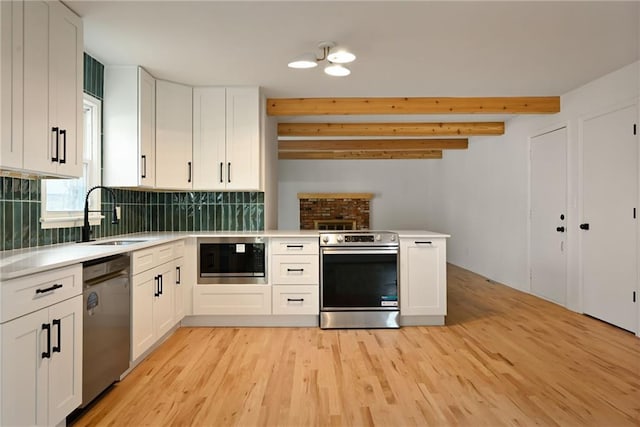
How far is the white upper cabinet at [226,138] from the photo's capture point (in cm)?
398

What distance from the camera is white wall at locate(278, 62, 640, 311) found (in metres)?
4.22

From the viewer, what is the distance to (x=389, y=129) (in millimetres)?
5832

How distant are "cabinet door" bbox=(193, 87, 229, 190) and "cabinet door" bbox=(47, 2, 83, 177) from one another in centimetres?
148

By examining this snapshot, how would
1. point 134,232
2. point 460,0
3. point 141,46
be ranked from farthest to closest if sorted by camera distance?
point 134,232, point 141,46, point 460,0

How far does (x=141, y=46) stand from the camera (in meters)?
3.01

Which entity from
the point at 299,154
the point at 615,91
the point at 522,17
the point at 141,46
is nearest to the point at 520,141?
the point at 615,91

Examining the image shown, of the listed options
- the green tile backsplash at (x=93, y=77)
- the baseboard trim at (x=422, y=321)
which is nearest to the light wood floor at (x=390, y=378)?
the baseboard trim at (x=422, y=321)

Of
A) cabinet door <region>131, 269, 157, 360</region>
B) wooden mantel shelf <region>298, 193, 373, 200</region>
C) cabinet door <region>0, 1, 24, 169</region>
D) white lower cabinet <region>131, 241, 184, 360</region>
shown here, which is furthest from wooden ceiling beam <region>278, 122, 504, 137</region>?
A: cabinet door <region>0, 1, 24, 169</region>

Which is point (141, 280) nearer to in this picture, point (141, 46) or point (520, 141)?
point (141, 46)

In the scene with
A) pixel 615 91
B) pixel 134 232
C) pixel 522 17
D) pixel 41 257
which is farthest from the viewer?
pixel 134 232

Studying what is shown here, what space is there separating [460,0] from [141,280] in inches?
108

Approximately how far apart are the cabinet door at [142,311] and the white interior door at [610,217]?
13.2 ft

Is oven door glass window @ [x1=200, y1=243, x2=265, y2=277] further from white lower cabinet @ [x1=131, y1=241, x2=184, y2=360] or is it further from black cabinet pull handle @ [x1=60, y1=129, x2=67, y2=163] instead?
black cabinet pull handle @ [x1=60, y1=129, x2=67, y2=163]

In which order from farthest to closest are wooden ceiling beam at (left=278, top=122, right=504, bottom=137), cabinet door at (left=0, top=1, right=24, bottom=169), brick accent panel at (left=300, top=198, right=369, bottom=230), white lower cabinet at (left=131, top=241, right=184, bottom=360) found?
1. brick accent panel at (left=300, top=198, right=369, bottom=230)
2. wooden ceiling beam at (left=278, top=122, right=504, bottom=137)
3. white lower cabinet at (left=131, top=241, right=184, bottom=360)
4. cabinet door at (left=0, top=1, right=24, bottom=169)
